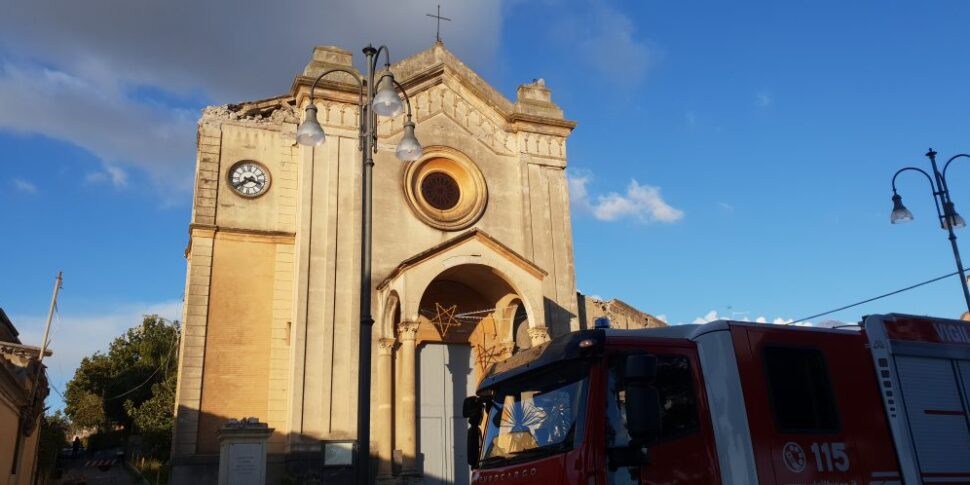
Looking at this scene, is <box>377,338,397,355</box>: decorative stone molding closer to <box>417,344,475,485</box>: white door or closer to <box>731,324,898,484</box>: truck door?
<box>417,344,475,485</box>: white door

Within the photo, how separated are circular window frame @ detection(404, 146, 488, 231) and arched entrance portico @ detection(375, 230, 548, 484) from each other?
6.15 feet

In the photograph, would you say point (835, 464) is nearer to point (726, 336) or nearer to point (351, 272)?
point (726, 336)

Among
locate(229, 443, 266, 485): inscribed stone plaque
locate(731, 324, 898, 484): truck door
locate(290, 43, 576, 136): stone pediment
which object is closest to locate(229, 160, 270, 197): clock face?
locate(290, 43, 576, 136): stone pediment

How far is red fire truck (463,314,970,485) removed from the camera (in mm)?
6703

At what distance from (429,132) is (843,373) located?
1595cm

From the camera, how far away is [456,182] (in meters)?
22.5

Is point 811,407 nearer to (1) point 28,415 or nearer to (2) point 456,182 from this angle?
(2) point 456,182

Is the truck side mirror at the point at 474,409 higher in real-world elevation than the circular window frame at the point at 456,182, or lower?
lower

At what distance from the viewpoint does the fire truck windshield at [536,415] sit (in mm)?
6910

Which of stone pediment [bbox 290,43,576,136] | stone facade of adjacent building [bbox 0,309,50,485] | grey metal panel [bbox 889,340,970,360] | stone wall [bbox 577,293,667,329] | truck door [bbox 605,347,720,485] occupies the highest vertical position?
stone pediment [bbox 290,43,576,136]

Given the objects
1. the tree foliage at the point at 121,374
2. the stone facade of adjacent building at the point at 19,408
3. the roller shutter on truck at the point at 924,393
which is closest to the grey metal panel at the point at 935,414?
the roller shutter on truck at the point at 924,393

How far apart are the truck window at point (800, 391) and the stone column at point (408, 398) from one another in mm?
11511

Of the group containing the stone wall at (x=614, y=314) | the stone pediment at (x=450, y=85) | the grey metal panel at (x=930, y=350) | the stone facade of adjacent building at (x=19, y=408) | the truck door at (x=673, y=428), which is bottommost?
the truck door at (x=673, y=428)

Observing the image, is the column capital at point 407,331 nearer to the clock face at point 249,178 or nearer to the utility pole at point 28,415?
the clock face at point 249,178
